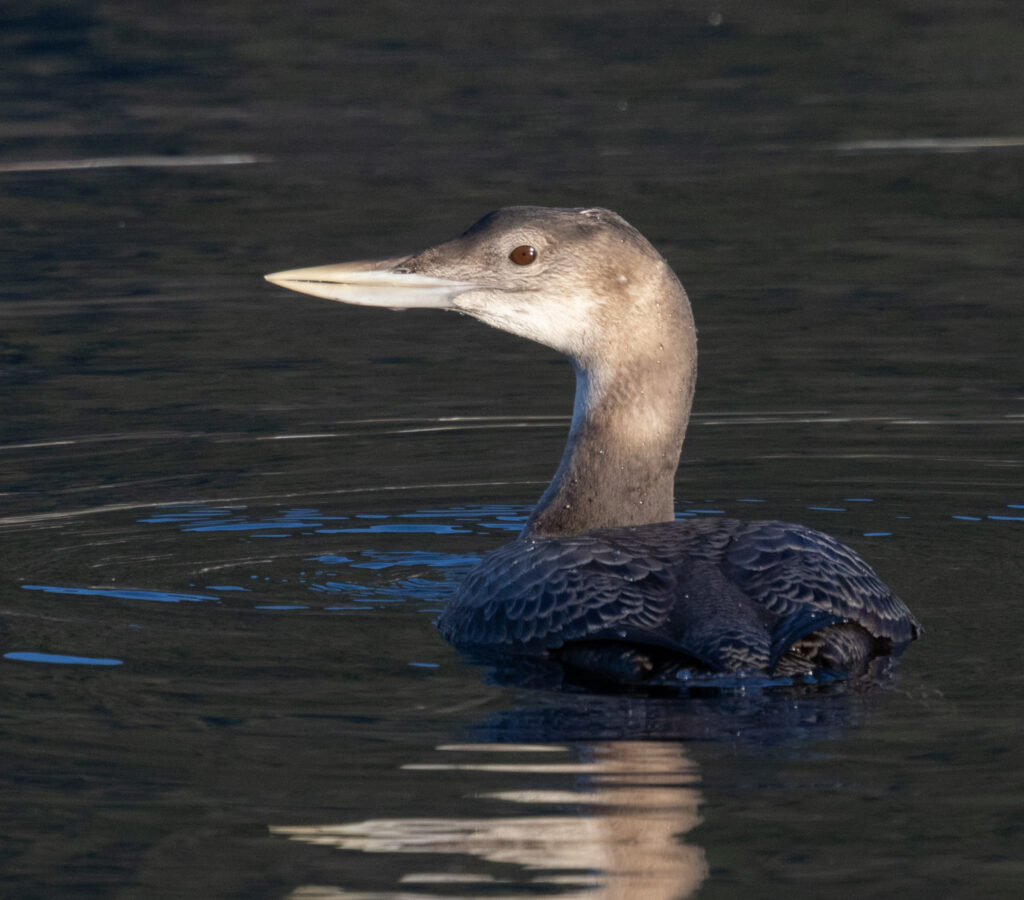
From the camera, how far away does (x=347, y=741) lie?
458cm

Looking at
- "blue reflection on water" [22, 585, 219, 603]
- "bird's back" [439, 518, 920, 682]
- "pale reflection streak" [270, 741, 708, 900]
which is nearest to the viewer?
"pale reflection streak" [270, 741, 708, 900]

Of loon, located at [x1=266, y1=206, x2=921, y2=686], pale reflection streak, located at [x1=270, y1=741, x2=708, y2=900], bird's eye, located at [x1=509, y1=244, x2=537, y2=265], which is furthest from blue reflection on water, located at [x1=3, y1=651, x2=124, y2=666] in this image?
bird's eye, located at [x1=509, y1=244, x2=537, y2=265]

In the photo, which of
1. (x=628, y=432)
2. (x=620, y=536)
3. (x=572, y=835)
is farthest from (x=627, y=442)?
(x=572, y=835)

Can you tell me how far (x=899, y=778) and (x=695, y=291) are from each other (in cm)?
631

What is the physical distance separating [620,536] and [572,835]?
125 centimetres

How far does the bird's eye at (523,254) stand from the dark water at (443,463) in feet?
2.98

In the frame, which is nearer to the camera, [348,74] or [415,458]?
[415,458]

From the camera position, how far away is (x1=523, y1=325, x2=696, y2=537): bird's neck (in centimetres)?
586

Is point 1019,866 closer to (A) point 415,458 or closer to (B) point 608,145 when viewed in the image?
(A) point 415,458

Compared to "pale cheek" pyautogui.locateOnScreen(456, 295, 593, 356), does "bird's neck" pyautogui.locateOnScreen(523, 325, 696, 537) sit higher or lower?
lower

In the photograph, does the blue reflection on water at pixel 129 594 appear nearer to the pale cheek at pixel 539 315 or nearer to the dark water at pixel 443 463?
the dark water at pixel 443 463

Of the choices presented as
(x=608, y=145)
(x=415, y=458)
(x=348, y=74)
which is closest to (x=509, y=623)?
(x=415, y=458)

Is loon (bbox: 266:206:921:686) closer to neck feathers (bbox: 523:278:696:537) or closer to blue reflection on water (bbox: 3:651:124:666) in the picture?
neck feathers (bbox: 523:278:696:537)

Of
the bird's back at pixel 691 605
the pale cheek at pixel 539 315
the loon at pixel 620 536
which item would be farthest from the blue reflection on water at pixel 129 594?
the pale cheek at pixel 539 315
